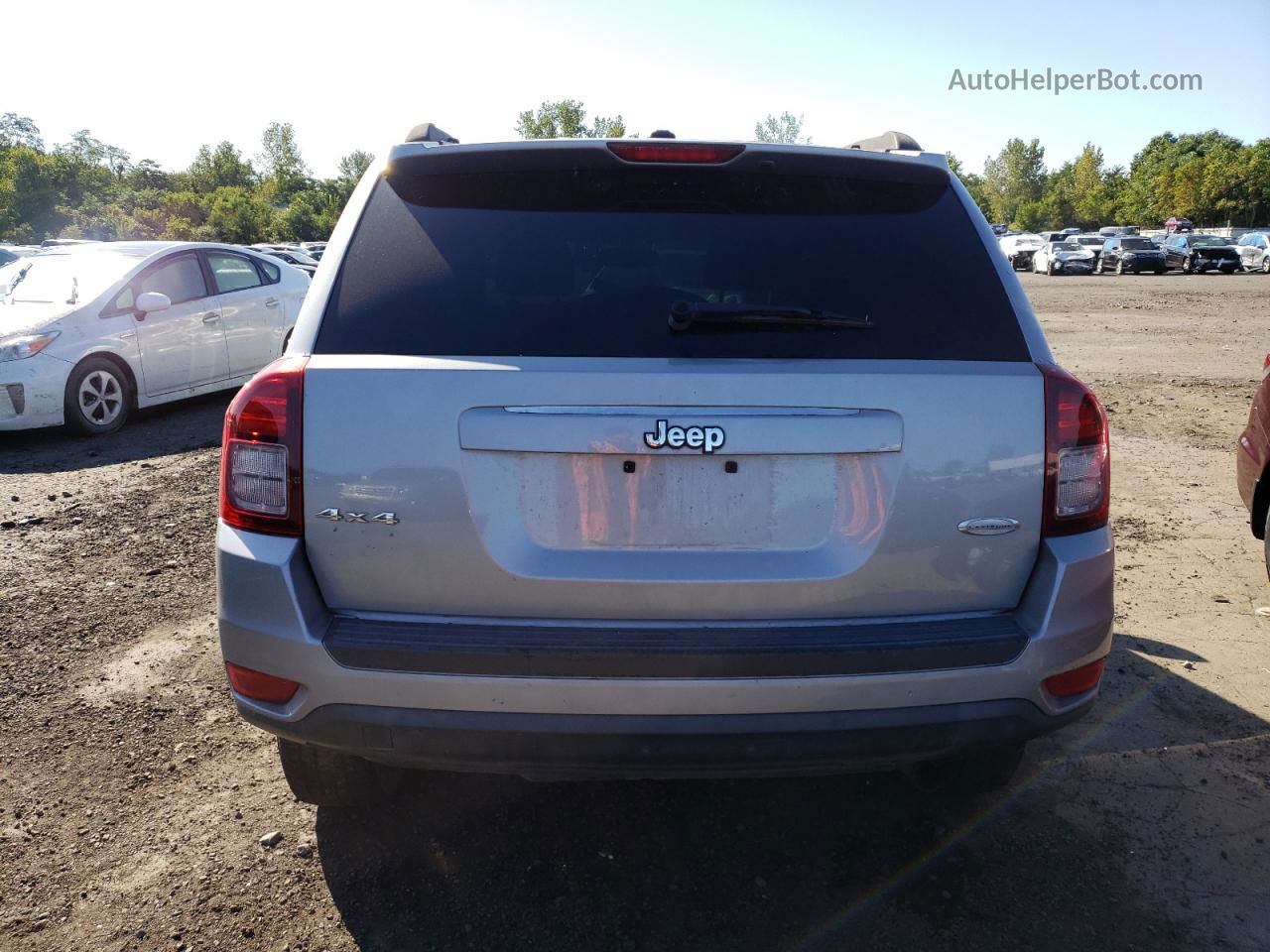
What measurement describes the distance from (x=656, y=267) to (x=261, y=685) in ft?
4.59

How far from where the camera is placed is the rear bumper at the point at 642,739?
2.17m

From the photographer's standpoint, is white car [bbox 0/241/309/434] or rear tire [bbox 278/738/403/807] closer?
rear tire [bbox 278/738/403/807]

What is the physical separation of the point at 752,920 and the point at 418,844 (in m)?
0.98

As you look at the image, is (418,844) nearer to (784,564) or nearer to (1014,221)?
(784,564)

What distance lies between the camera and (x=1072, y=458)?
233cm

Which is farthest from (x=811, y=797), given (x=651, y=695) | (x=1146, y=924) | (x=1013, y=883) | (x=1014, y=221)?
(x=1014, y=221)

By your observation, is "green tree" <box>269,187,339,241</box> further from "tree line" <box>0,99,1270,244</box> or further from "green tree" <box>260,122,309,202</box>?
"green tree" <box>260,122,309,202</box>

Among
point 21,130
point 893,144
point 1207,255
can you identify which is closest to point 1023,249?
point 1207,255

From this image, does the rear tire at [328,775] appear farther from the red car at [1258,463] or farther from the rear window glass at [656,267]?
the red car at [1258,463]

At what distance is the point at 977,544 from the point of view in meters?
2.26

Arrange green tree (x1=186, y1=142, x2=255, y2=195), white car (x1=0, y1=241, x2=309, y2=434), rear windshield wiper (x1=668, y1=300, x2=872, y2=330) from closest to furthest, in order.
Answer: rear windshield wiper (x1=668, y1=300, x2=872, y2=330), white car (x1=0, y1=241, x2=309, y2=434), green tree (x1=186, y1=142, x2=255, y2=195)

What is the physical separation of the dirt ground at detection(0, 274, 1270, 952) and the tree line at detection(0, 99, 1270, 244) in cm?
4068

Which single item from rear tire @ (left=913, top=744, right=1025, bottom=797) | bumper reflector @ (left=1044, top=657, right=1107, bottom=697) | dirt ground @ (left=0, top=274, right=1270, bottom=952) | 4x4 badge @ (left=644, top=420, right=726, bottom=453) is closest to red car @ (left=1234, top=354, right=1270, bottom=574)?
dirt ground @ (left=0, top=274, right=1270, bottom=952)

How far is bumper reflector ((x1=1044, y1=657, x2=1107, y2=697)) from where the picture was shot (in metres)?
2.35
